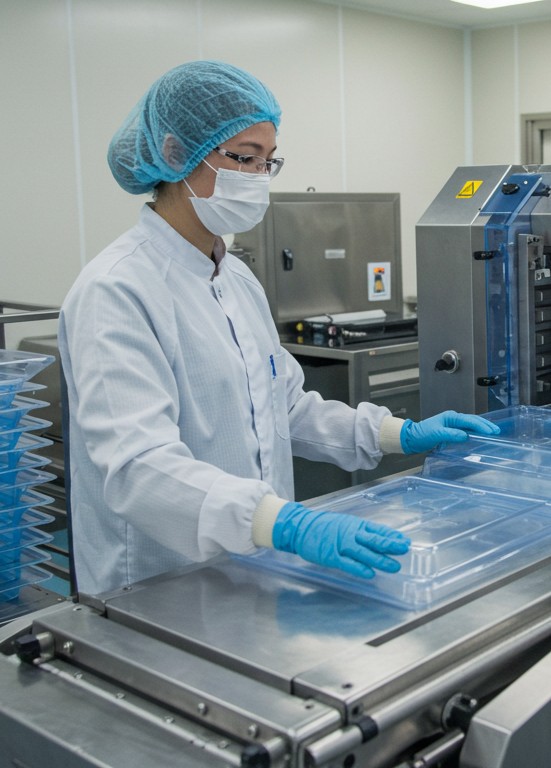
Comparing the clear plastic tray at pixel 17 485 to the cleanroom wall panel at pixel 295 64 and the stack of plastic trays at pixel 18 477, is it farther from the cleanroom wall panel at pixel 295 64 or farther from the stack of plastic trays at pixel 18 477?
the cleanroom wall panel at pixel 295 64

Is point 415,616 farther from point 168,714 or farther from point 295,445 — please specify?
point 295,445

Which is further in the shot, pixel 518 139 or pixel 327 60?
pixel 518 139

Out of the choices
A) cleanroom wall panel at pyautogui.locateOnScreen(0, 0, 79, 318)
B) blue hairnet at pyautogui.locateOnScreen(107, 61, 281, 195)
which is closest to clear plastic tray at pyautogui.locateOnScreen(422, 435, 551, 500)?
blue hairnet at pyautogui.locateOnScreen(107, 61, 281, 195)

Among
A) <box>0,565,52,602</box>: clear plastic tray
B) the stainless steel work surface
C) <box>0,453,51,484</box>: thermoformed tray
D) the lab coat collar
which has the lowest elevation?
<box>0,565,52,602</box>: clear plastic tray

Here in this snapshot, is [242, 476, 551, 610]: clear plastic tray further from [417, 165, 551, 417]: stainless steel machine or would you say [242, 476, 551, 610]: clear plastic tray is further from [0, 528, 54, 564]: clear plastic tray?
[0, 528, 54, 564]: clear plastic tray

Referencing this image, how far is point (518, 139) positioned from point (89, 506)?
16.9 ft

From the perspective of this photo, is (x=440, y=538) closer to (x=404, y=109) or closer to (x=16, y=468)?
(x=16, y=468)

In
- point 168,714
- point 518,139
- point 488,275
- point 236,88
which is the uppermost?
point 518,139

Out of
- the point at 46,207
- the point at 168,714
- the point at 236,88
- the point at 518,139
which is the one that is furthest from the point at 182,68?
the point at 518,139

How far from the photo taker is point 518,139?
5977 mm

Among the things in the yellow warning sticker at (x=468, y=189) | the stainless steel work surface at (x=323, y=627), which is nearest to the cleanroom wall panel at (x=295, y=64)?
the yellow warning sticker at (x=468, y=189)

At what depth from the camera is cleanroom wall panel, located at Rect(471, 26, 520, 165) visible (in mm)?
5934

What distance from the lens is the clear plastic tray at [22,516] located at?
1994mm

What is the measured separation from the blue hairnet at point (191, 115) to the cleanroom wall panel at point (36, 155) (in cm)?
250
